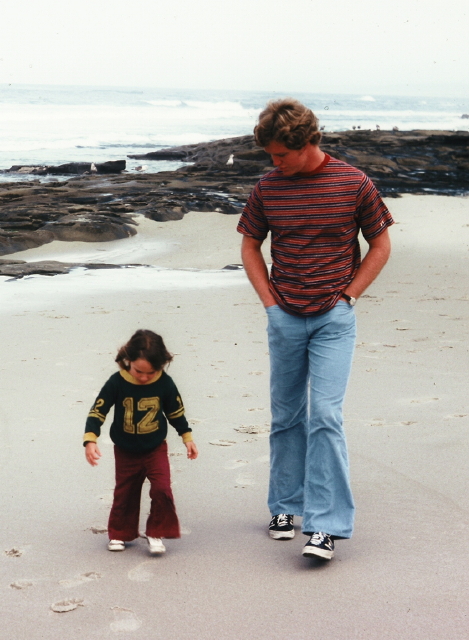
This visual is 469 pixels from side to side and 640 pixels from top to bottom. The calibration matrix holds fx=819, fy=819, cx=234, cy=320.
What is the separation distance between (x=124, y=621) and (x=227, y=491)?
123 centimetres

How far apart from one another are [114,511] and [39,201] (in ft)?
45.5

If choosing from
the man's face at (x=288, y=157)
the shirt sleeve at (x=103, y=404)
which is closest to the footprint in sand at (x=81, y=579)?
the shirt sleeve at (x=103, y=404)

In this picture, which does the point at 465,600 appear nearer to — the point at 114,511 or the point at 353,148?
the point at 114,511

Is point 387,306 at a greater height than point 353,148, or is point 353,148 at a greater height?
point 353,148

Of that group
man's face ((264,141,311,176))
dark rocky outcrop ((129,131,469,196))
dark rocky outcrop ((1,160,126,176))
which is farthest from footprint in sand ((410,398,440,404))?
dark rocky outcrop ((1,160,126,176))

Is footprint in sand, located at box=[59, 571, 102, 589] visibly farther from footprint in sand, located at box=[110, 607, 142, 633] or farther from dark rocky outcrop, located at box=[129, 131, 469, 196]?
dark rocky outcrop, located at box=[129, 131, 469, 196]

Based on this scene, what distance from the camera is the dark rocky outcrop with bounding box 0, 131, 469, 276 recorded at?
13438 millimetres

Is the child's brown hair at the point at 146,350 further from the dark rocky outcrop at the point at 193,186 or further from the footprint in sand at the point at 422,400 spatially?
the dark rocky outcrop at the point at 193,186

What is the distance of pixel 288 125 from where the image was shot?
2953 mm

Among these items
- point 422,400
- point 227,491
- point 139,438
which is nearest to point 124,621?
point 139,438

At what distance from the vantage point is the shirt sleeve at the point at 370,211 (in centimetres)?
311

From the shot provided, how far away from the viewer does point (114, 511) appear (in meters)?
3.18

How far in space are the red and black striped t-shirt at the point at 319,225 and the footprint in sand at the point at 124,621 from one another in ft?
4.10

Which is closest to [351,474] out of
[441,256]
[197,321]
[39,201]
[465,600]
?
[465,600]
